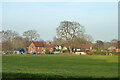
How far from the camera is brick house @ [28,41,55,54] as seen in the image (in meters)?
72.7

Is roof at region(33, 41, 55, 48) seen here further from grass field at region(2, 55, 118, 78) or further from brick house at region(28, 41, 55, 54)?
grass field at region(2, 55, 118, 78)

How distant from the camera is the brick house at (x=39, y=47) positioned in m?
72.7

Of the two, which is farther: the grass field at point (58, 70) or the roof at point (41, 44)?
the roof at point (41, 44)

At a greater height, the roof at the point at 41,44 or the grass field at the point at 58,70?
the roof at the point at 41,44

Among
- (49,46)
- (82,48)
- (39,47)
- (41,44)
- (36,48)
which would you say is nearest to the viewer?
(49,46)

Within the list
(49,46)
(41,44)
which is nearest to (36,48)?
(41,44)

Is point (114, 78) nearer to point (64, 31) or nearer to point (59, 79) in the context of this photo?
point (59, 79)

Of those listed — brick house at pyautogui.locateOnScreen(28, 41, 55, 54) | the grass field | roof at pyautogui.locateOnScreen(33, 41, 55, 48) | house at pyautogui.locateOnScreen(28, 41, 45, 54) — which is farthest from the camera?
house at pyautogui.locateOnScreen(28, 41, 45, 54)

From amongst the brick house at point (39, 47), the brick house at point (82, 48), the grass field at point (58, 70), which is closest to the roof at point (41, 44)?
the brick house at point (39, 47)

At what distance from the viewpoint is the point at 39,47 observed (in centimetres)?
7694

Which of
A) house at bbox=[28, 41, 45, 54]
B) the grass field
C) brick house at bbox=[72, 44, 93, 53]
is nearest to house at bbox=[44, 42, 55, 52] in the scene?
house at bbox=[28, 41, 45, 54]

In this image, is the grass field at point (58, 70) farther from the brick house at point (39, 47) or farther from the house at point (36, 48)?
the house at point (36, 48)

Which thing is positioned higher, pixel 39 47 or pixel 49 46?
pixel 49 46

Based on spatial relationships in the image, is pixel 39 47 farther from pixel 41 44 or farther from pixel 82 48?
pixel 82 48
